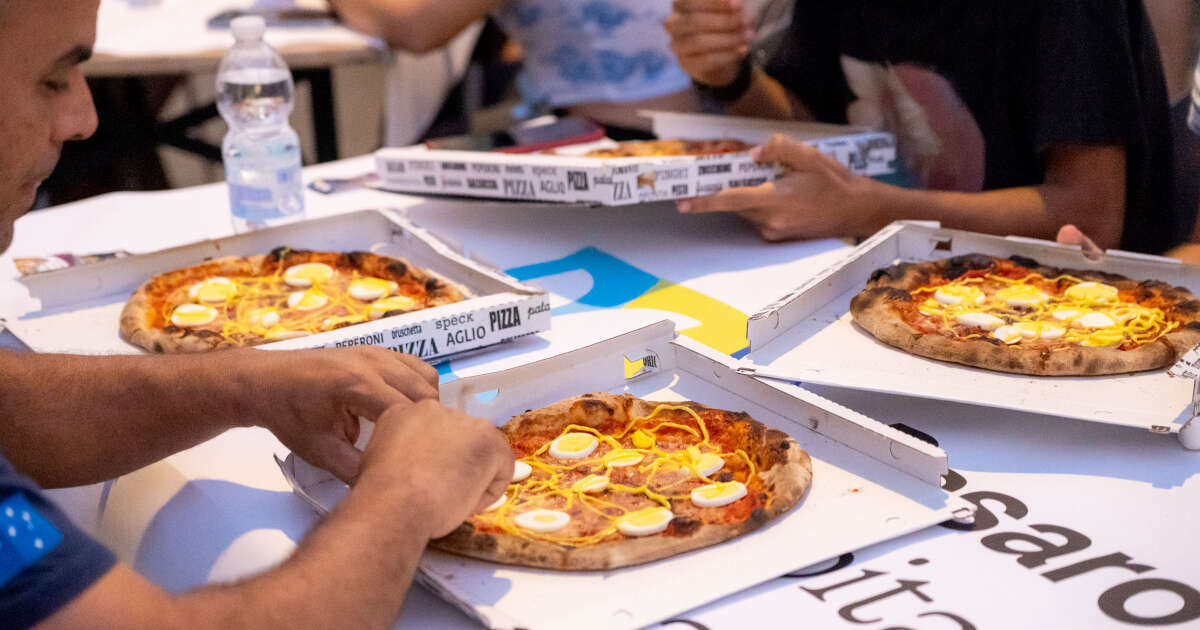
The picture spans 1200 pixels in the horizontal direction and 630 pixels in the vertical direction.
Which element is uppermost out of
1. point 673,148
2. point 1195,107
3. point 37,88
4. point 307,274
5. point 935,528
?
point 37,88

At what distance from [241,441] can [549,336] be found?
51 centimetres

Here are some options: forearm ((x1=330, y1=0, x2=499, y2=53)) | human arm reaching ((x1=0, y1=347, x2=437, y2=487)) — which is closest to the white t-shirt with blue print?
forearm ((x1=330, y1=0, x2=499, y2=53))


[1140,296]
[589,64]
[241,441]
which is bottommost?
[241,441]

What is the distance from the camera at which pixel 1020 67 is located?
2176mm

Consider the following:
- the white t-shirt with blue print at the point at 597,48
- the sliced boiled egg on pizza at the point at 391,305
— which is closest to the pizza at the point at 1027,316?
the sliced boiled egg on pizza at the point at 391,305

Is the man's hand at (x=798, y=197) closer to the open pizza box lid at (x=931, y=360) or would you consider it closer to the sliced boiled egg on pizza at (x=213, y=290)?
the open pizza box lid at (x=931, y=360)

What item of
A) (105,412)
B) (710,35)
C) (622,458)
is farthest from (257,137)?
(622,458)

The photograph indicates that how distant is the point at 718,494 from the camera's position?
1.14 meters

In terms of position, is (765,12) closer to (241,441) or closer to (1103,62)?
(1103,62)

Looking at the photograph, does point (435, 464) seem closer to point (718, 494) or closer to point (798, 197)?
point (718, 494)

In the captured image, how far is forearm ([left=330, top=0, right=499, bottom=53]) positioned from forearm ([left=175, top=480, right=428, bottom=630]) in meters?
2.56

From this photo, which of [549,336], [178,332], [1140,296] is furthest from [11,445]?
[1140,296]

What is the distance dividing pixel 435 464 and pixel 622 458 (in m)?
0.31

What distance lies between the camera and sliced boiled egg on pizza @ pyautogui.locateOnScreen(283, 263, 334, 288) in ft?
5.85
